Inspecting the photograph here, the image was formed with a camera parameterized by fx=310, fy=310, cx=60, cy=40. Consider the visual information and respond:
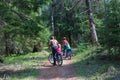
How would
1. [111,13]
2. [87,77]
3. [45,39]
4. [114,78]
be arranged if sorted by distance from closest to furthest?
[114,78]
[87,77]
[111,13]
[45,39]

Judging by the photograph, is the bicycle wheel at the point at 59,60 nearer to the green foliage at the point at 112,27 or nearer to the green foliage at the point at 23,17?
the green foliage at the point at 112,27

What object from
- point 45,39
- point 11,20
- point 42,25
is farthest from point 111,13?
point 45,39

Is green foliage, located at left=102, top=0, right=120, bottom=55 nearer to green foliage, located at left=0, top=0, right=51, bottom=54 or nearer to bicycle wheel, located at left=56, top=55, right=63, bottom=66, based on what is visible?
bicycle wheel, located at left=56, top=55, right=63, bottom=66

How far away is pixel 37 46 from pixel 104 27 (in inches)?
888

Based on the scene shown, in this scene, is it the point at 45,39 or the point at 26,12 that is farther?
the point at 45,39

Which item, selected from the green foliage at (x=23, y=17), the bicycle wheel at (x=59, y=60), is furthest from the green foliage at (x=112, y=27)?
the green foliage at (x=23, y=17)

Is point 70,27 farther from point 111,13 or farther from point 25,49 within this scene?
point 111,13

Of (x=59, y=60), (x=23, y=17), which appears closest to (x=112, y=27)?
(x=59, y=60)

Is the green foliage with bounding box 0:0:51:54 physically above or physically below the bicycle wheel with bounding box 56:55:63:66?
above

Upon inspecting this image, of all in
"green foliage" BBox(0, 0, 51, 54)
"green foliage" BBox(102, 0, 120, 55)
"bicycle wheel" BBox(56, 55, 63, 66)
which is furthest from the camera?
"bicycle wheel" BBox(56, 55, 63, 66)

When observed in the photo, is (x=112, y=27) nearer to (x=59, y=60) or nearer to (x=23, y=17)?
(x=59, y=60)

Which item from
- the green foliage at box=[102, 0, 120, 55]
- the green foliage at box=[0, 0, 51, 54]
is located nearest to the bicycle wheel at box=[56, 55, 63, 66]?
the green foliage at box=[102, 0, 120, 55]

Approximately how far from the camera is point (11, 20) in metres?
16.8

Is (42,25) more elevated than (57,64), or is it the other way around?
(42,25)
